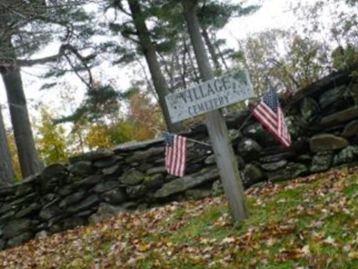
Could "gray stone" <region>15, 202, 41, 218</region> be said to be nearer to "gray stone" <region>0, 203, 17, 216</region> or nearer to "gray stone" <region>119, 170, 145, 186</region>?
"gray stone" <region>0, 203, 17, 216</region>

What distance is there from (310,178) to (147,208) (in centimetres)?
282

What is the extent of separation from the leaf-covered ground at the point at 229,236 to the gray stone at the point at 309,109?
1039 millimetres

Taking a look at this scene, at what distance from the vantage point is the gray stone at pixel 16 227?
992cm

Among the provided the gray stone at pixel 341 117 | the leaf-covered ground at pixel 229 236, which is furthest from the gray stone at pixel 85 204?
the gray stone at pixel 341 117

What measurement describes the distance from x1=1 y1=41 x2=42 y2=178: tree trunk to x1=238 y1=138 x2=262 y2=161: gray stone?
18.4 ft

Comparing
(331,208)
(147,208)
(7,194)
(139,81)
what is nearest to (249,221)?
(331,208)

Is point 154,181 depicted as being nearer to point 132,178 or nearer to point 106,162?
point 132,178

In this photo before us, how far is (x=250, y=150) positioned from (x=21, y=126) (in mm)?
6228

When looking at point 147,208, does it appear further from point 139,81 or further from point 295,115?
point 139,81

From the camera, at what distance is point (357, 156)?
7.89 metres

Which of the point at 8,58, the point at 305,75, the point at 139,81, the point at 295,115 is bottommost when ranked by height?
the point at 295,115

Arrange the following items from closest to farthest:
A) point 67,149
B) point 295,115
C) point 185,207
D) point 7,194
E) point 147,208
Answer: point 185,207
point 295,115
point 147,208
point 7,194
point 67,149

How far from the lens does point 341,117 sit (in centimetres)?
811

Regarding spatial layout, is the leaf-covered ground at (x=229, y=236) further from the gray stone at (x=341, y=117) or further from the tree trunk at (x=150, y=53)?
the tree trunk at (x=150, y=53)
